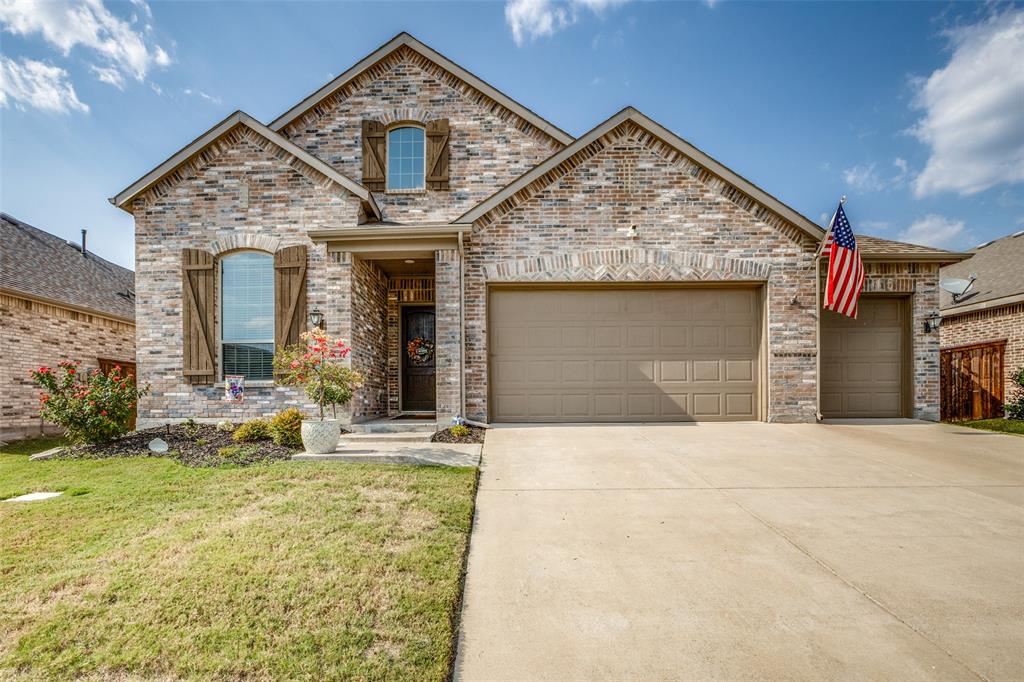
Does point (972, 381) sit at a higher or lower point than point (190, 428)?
higher

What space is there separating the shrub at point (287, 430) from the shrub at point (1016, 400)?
14491 millimetres

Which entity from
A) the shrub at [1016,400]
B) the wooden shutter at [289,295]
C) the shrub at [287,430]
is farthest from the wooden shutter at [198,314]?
the shrub at [1016,400]

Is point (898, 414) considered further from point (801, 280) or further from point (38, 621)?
point (38, 621)

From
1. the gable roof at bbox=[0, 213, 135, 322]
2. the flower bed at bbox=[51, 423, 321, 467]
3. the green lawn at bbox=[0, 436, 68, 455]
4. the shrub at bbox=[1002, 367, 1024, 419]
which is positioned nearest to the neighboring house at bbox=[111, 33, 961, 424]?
the flower bed at bbox=[51, 423, 321, 467]

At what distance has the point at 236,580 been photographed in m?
3.00

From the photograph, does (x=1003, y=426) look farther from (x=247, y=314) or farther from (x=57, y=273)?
(x=57, y=273)

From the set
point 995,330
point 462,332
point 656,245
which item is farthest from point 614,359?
point 995,330

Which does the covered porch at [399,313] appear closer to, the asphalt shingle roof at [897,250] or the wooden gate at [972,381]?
the asphalt shingle roof at [897,250]

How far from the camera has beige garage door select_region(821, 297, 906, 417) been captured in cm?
982

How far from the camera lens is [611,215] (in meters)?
9.24

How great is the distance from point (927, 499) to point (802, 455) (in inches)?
74.5

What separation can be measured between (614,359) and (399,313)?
16.9 ft

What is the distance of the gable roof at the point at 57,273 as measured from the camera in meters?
10.5

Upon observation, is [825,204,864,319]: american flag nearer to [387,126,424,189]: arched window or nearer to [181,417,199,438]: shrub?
[387,126,424,189]: arched window
